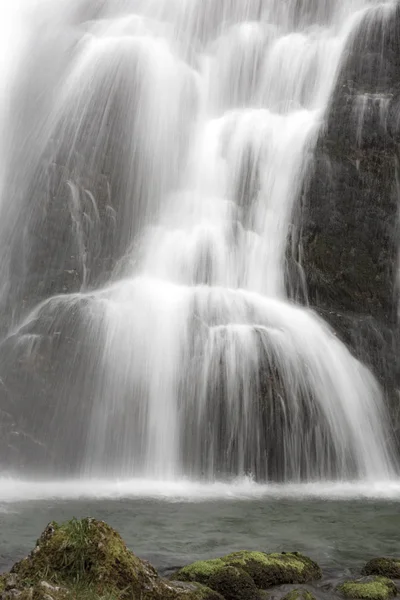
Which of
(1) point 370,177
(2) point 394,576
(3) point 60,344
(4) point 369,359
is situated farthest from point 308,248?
(2) point 394,576

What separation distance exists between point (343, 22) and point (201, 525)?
28.1 meters

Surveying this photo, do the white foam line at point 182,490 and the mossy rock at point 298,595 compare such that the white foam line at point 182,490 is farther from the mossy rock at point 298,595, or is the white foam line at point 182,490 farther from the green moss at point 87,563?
the green moss at point 87,563

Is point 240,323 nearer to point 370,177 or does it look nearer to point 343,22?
point 370,177

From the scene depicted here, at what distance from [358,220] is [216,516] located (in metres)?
14.1

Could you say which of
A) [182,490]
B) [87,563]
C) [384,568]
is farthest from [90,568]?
[182,490]

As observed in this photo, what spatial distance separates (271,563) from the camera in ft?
23.7

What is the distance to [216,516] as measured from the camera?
11.1 m

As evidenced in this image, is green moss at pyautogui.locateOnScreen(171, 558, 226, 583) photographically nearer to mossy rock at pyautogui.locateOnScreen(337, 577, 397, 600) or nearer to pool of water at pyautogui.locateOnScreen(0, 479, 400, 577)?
pool of water at pyautogui.locateOnScreen(0, 479, 400, 577)

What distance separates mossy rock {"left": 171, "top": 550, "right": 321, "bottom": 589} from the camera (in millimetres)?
6957

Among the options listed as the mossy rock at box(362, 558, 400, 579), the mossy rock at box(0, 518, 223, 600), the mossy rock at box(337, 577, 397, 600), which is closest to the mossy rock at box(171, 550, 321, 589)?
the mossy rock at box(337, 577, 397, 600)

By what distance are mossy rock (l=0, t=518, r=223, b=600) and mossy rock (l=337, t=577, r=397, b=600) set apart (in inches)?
72.1

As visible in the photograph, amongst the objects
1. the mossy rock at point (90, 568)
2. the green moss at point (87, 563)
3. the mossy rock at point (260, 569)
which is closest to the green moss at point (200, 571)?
the mossy rock at point (260, 569)

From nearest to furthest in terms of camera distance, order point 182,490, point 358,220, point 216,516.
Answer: point 216,516
point 182,490
point 358,220

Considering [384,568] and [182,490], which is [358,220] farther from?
[384,568]
